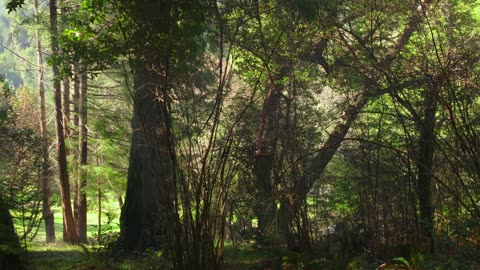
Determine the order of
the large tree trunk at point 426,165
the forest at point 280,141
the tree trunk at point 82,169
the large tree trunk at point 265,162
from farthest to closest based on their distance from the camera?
1. the tree trunk at point 82,169
2. the large tree trunk at point 265,162
3. the large tree trunk at point 426,165
4. the forest at point 280,141

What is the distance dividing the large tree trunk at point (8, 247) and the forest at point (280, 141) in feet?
0.08

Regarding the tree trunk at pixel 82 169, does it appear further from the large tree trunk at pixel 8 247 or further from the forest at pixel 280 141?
the large tree trunk at pixel 8 247

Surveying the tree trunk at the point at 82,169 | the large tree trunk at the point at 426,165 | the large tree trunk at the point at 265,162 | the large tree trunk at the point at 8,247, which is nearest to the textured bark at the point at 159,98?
the large tree trunk at the point at 265,162

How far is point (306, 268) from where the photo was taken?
22.1ft

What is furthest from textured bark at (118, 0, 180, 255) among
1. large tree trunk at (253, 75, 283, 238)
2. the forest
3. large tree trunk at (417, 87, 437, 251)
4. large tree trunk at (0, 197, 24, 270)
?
large tree trunk at (417, 87, 437, 251)

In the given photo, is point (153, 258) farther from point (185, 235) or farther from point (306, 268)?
point (185, 235)

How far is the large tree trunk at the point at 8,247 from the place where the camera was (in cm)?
575

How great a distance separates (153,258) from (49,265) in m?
1.87

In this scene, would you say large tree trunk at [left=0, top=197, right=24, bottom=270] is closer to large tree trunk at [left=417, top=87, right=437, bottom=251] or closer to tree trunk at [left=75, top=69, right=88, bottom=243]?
large tree trunk at [left=417, top=87, right=437, bottom=251]

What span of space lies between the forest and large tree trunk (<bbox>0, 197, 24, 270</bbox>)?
0.08 ft

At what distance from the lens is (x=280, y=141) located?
27.5 ft

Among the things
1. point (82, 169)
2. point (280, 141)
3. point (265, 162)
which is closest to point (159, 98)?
point (265, 162)

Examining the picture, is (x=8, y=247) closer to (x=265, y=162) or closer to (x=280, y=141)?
(x=265, y=162)

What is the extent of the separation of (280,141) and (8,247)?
4.64 m
